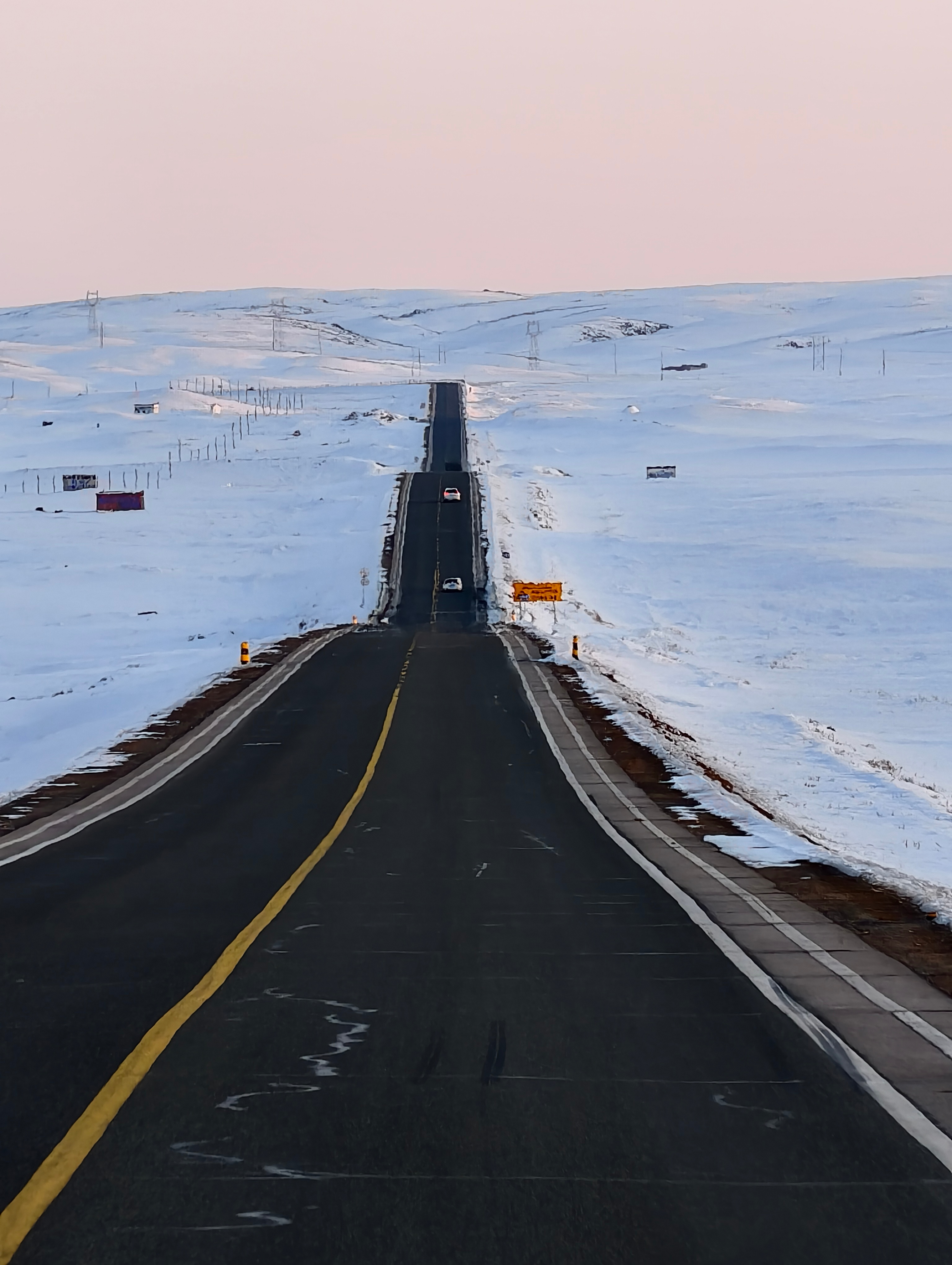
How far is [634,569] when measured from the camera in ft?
207

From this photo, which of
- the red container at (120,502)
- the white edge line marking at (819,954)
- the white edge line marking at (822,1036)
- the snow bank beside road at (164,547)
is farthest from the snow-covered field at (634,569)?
the white edge line marking at (822,1036)

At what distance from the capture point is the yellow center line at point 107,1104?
4363 millimetres

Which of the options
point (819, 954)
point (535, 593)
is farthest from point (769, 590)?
point (819, 954)

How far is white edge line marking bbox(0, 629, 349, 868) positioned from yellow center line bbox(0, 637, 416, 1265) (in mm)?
5107

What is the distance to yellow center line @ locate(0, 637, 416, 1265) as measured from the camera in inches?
172

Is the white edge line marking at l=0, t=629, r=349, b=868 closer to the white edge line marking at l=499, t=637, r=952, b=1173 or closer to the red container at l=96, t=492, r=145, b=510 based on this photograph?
the white edge line marking at l=499, t=637, r=952, b=1173

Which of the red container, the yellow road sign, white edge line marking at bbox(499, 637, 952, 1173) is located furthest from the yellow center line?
the red container

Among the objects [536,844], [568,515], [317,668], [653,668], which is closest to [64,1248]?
[536,844]

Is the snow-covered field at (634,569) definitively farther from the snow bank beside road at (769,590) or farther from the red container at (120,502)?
the red container at (120,502)

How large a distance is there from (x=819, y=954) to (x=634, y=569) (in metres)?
55.2

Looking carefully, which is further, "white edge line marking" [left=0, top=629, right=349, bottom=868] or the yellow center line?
"white edge line marking" [left=0, top=629, right=349, bottom=868]

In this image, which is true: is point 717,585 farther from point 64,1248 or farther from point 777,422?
point 777,422

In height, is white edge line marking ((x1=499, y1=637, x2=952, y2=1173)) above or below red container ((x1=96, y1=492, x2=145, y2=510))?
below

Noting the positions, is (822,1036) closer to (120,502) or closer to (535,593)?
(535,593)
